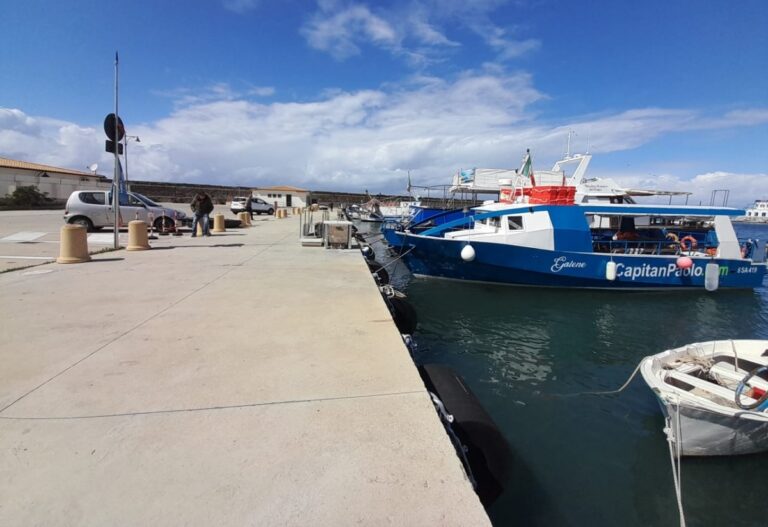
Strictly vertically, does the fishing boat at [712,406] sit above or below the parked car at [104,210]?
below

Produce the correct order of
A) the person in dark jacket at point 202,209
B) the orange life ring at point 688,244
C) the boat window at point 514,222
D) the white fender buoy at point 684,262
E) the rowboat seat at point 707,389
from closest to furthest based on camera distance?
the rowboat seat at point 707,389 < the white fender buoy at point 684,262 < the boat window at point 514,222 < the orange life ring at point 688,244 < the person in dark jacket at point 202,209

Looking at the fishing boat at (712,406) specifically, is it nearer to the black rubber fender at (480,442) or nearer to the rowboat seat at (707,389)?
the rowboat seat at (707,389)

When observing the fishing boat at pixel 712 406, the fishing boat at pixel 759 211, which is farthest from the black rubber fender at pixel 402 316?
the fishing boat at pixel 759 211

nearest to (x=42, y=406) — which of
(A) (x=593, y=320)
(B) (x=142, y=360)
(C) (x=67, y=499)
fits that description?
(B) (x=142, y=360)

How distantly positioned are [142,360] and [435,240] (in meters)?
10.7

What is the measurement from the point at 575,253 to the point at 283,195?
222 ft

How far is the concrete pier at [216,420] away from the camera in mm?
2045

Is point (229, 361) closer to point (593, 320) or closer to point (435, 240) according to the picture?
point (593, 320)

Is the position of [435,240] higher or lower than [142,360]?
higher

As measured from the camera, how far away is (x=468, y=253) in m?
12.7

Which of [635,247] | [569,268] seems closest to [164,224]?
[569,268]

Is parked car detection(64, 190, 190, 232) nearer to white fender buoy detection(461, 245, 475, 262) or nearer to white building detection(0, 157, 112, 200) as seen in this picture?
white fender buoy detection(461, 245, 475, 262)

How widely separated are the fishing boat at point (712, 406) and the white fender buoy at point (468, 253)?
25.4 ft

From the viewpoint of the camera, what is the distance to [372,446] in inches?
99.2
